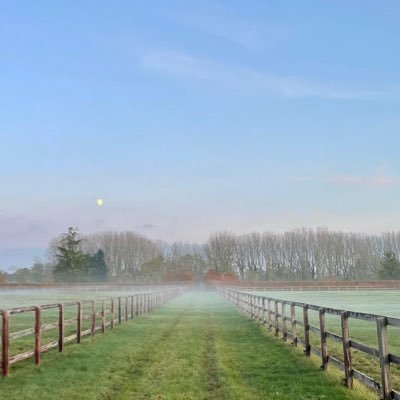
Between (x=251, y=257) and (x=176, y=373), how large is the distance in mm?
137866

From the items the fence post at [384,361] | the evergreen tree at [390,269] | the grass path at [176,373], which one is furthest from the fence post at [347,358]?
the evergreen tree at [390,269]

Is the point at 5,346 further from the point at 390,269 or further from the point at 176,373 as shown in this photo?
the point at 390,269

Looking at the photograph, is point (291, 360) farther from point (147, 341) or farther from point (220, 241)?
point (220, 241)

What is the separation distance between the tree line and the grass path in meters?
110

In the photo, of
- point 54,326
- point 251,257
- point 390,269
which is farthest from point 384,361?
point 251,257

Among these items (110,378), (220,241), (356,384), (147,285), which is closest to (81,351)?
(110,378)

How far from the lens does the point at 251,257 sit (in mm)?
146625

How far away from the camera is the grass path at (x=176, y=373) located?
8.41 m

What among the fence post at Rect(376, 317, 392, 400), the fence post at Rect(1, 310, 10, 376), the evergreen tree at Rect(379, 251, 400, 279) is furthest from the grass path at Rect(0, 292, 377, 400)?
the evergreen tree at Rect(379, 251, 400, 279)

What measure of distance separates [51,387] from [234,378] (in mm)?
3243

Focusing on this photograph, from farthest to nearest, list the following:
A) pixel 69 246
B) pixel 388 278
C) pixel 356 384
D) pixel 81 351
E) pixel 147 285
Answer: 1. pixel 69 246
2. pixel 388 278
3. pixel 147 285
4. pixel 81 351
5. pixel 356 384

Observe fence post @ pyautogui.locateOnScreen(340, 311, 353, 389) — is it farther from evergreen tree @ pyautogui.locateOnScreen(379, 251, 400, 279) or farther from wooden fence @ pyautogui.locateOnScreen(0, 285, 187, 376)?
evergreen tree @ pyautogui.locateOnScreen(379, 251, 400, 279)

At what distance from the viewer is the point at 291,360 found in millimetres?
11703

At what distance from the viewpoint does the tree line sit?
13150 cm
